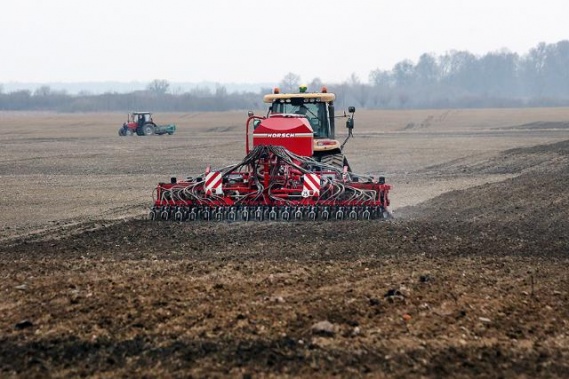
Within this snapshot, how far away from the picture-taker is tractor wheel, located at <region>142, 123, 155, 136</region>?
176 feet

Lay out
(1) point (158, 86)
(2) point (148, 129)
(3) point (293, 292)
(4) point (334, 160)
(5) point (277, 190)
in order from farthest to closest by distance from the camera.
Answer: (1) point (158, 86)
(2) point (148, 129)
(4) point (334, 160)
(5) point (277, 190)
(3) point (293, 292)

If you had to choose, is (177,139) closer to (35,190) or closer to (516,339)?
(35,190)

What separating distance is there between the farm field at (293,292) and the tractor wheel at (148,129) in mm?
36276

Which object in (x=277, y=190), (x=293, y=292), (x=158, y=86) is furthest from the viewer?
(x=158, y=86)

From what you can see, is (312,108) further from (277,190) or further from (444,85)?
(444,85)

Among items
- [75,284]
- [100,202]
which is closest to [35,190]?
[100,202]

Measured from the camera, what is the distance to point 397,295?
7992 millimetres

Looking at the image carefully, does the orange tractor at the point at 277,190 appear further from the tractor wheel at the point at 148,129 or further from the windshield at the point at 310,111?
the tractor wheel at the point at 148,129

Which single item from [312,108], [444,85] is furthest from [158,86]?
[312,108]

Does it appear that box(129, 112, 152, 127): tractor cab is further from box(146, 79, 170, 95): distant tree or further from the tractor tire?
box(146, 79, 170, 95): distant tree

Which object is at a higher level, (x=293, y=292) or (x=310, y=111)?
(x=310, y=111)

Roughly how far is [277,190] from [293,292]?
6704mm

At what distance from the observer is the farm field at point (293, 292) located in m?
6.38

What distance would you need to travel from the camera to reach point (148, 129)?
2121 inches
